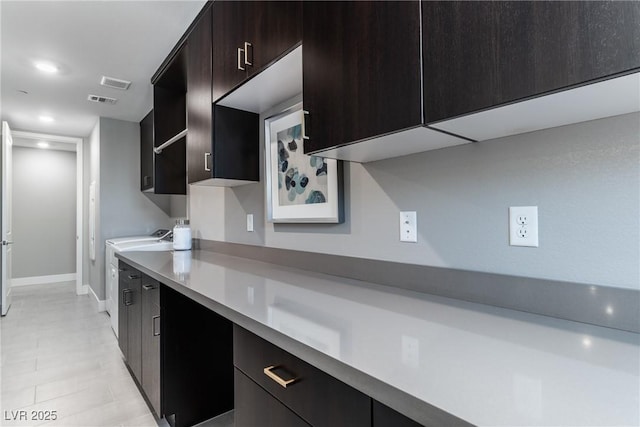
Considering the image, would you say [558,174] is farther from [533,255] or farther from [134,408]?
[134,408]

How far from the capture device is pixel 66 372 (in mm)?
2467

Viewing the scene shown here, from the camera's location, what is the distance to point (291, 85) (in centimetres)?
162

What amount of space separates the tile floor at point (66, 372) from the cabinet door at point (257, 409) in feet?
3.89

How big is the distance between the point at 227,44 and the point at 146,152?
9.80ft

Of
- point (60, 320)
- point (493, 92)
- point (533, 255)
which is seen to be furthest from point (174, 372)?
point (60, 320)

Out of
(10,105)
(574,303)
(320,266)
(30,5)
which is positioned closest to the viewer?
(574,303)

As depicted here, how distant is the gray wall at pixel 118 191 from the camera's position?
414 centimetres

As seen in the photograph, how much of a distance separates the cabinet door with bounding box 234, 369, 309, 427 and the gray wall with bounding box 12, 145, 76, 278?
6.75m

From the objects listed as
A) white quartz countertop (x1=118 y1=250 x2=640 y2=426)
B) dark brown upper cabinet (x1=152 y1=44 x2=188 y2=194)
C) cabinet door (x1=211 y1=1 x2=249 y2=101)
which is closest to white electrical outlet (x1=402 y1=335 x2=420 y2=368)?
white quartz countertop (x1=118 y1=250 x2=640 y2=426)

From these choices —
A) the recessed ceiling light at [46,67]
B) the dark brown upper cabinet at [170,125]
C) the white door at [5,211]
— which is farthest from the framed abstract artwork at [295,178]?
the white door at [5,211]

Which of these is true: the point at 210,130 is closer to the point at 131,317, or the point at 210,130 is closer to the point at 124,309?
the point at 131,317

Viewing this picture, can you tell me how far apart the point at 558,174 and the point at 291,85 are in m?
1.22

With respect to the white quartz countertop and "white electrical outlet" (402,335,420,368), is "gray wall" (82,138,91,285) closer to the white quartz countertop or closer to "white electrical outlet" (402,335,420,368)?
the white quartz countertop

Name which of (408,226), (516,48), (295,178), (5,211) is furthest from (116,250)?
(516,48)
